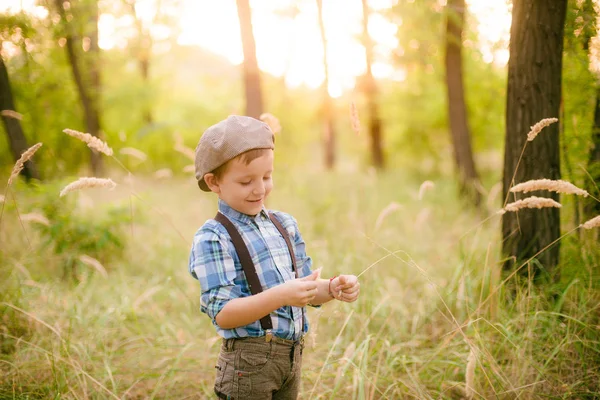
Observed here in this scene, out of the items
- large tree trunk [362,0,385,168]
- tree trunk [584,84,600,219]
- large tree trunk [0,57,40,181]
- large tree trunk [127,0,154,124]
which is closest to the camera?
tree trunk [584,84,600,219]

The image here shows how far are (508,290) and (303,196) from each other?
5.25 metres

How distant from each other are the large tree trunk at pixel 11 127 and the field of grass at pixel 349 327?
0.52 meters

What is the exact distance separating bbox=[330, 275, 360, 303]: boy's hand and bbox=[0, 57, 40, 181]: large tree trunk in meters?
4.62

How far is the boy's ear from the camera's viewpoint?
1.67 meters

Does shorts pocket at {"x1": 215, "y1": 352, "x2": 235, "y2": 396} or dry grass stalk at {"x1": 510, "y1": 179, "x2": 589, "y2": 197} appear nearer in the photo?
shorts pocket at {"x1": 215, "y1": 352, "x2": 235, "y2": 396}

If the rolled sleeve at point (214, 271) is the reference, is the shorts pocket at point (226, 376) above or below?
below

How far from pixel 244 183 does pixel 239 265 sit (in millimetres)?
322

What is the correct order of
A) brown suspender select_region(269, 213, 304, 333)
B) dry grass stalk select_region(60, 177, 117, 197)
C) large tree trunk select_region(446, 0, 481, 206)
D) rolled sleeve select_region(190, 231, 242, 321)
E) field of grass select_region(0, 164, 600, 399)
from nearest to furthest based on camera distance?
rolled sleeve select_region(190, 231, 242, 321) → brown suspender select_region(269, 213, 304, 333) → dry grass stalk select_region(60, 177, 117, 197) → field of grass select_region(0, 164, 600, 399) → large tree trunk select_region(446, 0, 481, 206)

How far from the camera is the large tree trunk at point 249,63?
496 cm

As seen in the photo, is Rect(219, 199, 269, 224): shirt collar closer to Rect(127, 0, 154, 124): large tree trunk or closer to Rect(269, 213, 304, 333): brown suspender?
Rect(269, 213, 304, 333): brown suspender

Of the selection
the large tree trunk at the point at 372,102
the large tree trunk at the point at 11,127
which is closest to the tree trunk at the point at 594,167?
the large tree trunk at the point at 11,127

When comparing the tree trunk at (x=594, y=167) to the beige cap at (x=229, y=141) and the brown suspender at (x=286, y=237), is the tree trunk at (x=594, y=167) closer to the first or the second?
the brown suspender at (x=286, y=237)

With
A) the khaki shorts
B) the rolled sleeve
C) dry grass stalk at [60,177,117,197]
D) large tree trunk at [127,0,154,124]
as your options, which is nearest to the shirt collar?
the rolled sleeve

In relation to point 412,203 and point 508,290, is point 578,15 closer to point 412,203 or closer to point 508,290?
point 508,290
